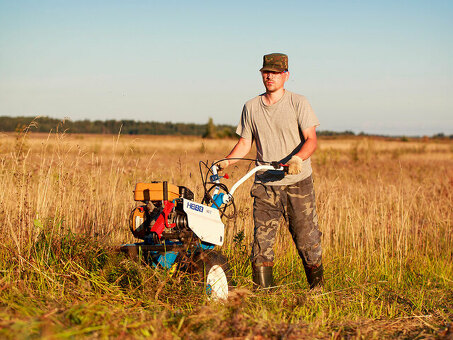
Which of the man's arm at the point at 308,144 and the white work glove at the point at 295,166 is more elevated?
the man's arm at the point at 308,144

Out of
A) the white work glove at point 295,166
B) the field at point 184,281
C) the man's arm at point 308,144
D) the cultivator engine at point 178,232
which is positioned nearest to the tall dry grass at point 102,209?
the field at point 184,281

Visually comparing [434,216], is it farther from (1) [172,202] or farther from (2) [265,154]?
(1) [172,202]

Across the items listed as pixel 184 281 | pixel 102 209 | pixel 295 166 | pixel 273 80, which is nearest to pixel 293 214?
pixel 295 166

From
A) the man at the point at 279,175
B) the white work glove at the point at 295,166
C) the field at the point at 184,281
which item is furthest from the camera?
the man at the point at 279,175

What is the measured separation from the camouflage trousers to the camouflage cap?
1.13m

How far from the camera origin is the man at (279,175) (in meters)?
4.77

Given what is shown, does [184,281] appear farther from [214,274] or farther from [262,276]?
[262,276]

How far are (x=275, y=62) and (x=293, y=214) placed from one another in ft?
4.91

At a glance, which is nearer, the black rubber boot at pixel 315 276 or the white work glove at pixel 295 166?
the white work glove at pixel 295 166

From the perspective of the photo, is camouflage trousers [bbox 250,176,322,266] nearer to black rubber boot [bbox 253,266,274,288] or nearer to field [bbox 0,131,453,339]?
black rubber boot [bbox 253,266,274,288]

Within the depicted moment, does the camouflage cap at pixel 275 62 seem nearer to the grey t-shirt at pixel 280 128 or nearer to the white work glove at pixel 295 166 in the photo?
the grey t-shirt at pixel 280 128

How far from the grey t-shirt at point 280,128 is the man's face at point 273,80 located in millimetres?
132

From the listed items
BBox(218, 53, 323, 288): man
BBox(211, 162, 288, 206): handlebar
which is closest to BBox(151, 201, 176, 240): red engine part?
BBox(211, 162, 288, 206): handlebar

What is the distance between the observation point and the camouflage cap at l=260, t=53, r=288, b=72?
4719 mm
